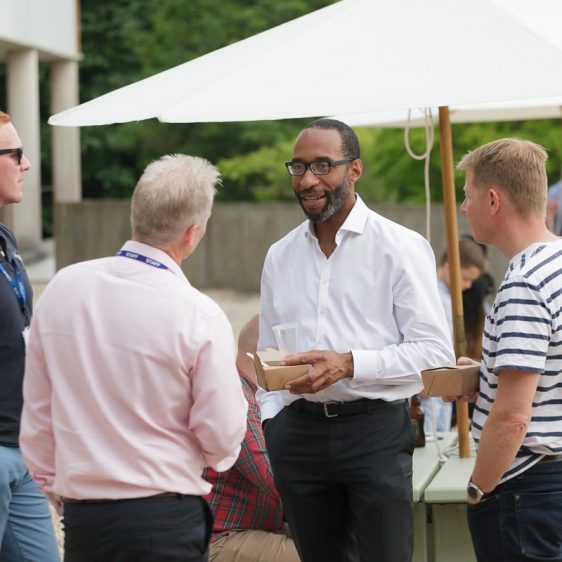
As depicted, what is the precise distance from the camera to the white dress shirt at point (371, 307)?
355cm

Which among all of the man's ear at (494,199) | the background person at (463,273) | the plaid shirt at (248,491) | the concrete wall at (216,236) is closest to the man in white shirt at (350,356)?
the plaid shirt at (248,491)

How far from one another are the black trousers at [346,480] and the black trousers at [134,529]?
851mm

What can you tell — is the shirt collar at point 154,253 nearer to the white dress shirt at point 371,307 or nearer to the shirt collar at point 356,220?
the white dress shirt at point 371,307

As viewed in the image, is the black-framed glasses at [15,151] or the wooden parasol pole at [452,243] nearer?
the black-framed glasses at [15,151]

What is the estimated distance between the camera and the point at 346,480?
358cm

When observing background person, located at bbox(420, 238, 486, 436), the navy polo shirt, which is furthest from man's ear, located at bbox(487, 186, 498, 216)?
background person, located at bbox(420, 238, 486, 436)

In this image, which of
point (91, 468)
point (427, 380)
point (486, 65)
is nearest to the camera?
point (91, 468)

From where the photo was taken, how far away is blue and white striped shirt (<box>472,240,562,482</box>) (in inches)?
108

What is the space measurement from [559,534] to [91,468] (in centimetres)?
126

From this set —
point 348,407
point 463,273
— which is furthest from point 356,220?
point 463,273

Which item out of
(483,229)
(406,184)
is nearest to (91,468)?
(483,229)

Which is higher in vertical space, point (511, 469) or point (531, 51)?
point (531, 51)

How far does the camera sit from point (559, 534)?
2.89 m

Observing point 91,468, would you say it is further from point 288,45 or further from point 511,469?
point 288,45
